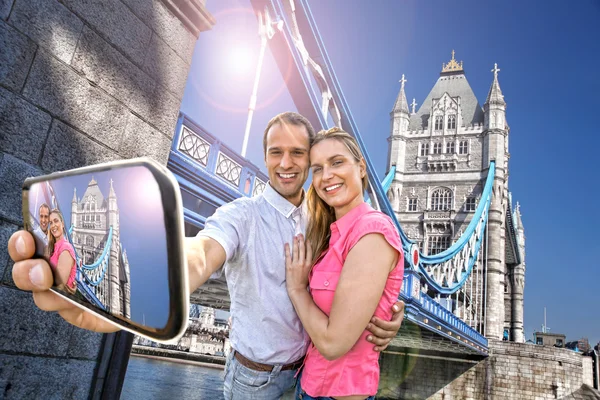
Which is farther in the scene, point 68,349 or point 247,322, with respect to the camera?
point 68,349

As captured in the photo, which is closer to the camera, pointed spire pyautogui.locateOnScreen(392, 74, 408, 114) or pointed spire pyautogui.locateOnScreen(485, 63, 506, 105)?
A: pointed spire pyautogui.locateOnScreen(485, 63, 506, 105)

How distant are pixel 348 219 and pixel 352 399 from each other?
0.46 metres

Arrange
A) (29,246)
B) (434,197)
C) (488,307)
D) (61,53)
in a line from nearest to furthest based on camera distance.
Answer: (29,246) → (61,53) → (488,307) → (434,197)

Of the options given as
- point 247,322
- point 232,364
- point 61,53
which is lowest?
point 232,364

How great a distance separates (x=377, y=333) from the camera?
43.4 inches

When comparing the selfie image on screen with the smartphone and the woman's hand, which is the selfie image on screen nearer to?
the smartphone

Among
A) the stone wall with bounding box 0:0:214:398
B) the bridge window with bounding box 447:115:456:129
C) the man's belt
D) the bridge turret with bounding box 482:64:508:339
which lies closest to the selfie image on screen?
the man's belt

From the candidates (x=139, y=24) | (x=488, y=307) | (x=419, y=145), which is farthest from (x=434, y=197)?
(x=139, y=24)

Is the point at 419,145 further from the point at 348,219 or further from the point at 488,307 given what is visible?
the point at 348,219

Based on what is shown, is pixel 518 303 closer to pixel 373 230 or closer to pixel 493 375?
pixel 493 375

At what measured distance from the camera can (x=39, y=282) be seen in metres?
0.75

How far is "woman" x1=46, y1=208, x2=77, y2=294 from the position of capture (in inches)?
27.7

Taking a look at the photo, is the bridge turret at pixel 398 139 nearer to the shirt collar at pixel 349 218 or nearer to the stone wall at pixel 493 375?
the stone wall at pixel 493 375

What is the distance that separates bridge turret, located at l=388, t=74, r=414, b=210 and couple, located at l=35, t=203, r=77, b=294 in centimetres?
3399
